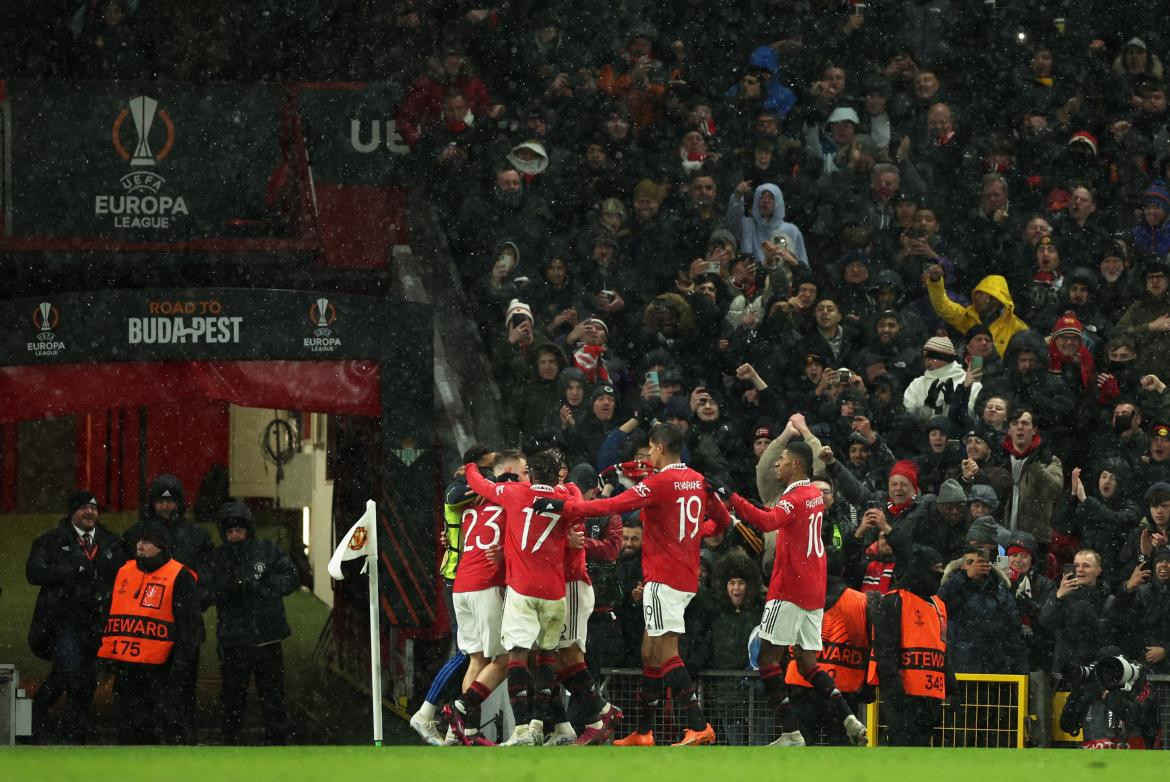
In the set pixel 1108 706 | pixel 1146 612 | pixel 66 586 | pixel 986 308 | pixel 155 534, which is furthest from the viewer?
pixel 986 308

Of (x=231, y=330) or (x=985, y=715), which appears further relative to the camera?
(x=231, y=330)

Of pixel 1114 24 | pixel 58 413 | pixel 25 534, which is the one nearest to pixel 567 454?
pixel 58 413

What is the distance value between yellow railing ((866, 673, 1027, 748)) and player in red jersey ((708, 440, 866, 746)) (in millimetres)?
674

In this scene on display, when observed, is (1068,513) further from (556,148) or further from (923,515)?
(556,148)

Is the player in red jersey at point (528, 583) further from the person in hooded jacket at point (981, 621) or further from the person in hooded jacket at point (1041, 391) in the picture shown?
the person in hooded jacket at point (1041, 391)

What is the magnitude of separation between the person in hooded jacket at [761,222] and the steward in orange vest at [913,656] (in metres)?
6.27

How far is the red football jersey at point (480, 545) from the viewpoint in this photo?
1284 centimetres

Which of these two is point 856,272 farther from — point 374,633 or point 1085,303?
point 374,633

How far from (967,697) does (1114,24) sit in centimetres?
1078

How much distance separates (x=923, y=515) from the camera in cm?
1438

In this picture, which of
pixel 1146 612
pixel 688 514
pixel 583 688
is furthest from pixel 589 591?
pixel 1146 612

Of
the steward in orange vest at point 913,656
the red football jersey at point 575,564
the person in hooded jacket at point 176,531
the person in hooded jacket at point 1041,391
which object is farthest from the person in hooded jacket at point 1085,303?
the person in hooded jacket at point 176,531

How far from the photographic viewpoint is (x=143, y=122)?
19672 mm

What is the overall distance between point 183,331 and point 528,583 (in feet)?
22.9
